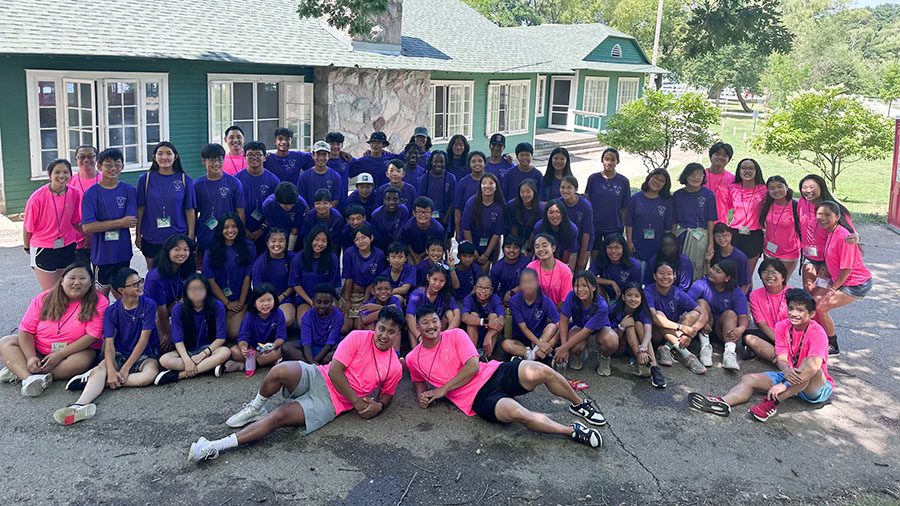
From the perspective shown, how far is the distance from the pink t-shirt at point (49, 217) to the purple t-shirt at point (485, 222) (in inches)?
142

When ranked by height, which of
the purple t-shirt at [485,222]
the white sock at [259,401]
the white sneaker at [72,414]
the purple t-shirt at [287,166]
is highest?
the purple t-shirt at [287,166]

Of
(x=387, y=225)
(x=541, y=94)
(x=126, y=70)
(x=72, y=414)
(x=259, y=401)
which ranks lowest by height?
(x=72, y=414)

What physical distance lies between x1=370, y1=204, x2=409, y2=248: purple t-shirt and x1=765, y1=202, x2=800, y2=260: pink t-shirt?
3.63m

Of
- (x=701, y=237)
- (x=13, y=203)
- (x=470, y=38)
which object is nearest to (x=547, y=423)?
(x=701, y=237)

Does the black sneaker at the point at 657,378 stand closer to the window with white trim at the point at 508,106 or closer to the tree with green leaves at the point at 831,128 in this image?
the tree with green leaves at the point at 831,128

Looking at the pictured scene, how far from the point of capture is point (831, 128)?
1436 cm

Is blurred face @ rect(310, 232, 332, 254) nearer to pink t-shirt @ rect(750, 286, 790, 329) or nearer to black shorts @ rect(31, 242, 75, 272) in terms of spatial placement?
black shorts @ rect(31, 242, 75, 272)

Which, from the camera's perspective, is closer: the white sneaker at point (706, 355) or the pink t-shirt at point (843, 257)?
the white sneaker at point (706, 355)

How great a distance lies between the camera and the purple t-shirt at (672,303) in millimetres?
6699

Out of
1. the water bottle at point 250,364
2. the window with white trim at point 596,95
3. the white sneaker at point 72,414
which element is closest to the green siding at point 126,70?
the water bottle at point 250,364

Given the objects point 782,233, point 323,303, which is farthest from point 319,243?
point 782,233

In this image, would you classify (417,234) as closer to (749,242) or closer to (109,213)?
(109,213)

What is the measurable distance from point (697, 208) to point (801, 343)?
201 cm

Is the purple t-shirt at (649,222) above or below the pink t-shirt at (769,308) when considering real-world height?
above
